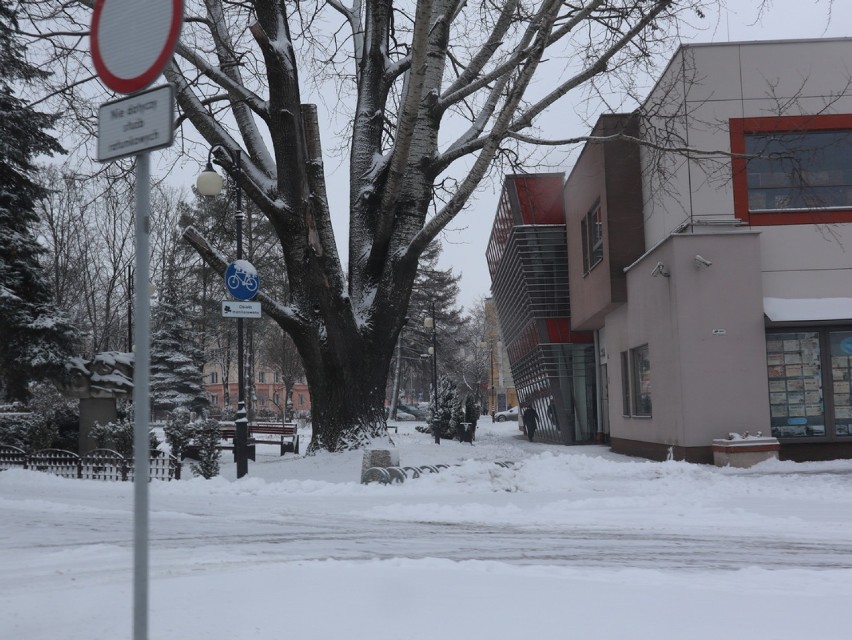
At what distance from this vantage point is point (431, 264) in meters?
66.6

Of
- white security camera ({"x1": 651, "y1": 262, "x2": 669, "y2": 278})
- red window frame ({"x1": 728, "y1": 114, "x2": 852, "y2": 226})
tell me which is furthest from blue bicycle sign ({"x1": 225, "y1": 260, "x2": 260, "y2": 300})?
red window frame ({"x1": 728, "y1": 114, "x2": 852, "y2": 226})

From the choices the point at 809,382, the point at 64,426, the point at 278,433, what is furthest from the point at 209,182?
the point at 278,433

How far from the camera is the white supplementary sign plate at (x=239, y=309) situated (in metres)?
13.3

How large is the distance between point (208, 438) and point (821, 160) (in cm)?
1453

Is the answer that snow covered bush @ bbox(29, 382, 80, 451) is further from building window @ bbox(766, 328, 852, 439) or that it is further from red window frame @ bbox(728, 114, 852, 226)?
red window frame @ bbox(728, 114, 852, 226)

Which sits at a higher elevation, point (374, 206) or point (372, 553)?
point (374, 206)

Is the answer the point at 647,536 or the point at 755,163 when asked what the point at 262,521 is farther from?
the point at 755,163

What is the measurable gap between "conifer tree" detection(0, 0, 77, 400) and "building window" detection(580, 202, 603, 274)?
48.4ft

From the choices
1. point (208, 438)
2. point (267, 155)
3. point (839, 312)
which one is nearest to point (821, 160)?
point (839, 312)

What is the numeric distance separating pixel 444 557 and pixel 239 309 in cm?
740

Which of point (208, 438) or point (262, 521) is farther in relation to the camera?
point (208, 438)

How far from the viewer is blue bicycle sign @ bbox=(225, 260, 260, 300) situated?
43.4 feet

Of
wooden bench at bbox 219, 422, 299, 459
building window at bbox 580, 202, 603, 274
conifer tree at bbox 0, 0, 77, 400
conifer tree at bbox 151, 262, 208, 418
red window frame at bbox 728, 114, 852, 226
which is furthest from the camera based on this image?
conifer tree at bbox 151, 262, 208, 418

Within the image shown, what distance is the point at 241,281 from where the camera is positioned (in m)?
13.3
